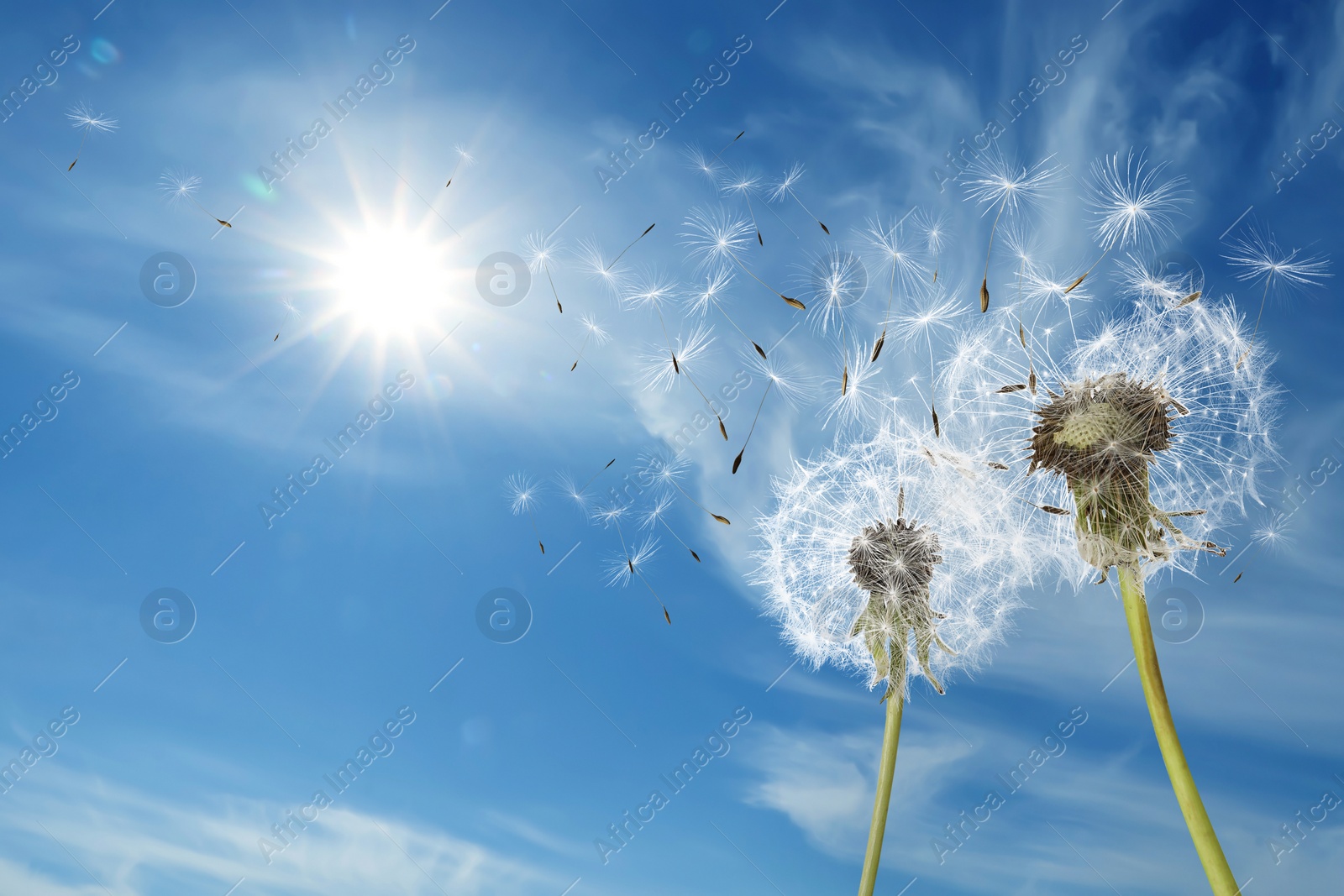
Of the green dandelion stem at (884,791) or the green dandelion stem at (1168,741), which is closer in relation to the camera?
the green dandelion stem at (1168,741)

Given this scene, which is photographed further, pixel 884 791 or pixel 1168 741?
pixel 884 791

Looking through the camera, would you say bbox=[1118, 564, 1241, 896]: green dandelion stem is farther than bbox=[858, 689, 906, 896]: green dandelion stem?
No

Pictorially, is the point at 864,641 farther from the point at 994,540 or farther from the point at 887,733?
the point at 994,540

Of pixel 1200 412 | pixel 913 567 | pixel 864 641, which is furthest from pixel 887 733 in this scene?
pixel 1200 412

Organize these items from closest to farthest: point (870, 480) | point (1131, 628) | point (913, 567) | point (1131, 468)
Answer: point (1131, 628) < point (1131, 468) < point (913, 567) < point (870, 480)
